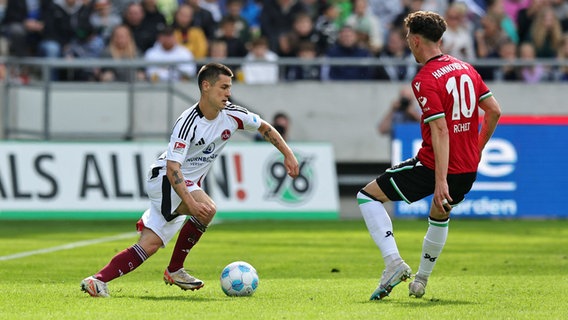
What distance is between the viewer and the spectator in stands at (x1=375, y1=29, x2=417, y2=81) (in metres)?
22.4

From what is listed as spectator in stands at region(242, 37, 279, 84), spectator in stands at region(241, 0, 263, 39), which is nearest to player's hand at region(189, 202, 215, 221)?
spectator in stands at region(242, 37, 279, 84)

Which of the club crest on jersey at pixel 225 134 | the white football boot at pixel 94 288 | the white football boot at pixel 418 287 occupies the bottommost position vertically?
the white football boot at pixel 94 288

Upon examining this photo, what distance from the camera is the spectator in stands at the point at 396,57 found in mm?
22391

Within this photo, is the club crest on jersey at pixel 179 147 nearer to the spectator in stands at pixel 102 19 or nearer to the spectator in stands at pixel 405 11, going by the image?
the spectator in stands at pixel 102 19

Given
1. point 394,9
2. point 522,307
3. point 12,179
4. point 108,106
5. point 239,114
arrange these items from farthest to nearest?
1. point 394,9
2. point 108,106
3. point 12,179
4. point 239,114
5. point 522,307

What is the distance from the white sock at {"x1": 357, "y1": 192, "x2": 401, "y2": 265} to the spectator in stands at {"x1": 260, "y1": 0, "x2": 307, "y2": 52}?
14.0 metres

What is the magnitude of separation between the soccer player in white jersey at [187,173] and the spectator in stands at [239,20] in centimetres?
1271

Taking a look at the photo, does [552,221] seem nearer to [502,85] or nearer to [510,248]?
[502,85]

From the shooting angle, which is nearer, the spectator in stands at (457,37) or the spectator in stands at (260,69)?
the spectator in stands at (260,69)

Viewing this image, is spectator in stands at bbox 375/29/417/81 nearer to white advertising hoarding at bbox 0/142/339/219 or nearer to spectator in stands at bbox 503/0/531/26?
spectator in stands at bbox 503/0/531/26

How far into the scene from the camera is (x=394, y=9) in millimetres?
24156

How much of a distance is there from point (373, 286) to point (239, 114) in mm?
1910

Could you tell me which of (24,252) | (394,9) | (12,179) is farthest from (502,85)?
(24,252)

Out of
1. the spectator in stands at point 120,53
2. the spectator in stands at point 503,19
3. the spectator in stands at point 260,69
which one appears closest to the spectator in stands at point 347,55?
the spectator in stands at point 260,69
